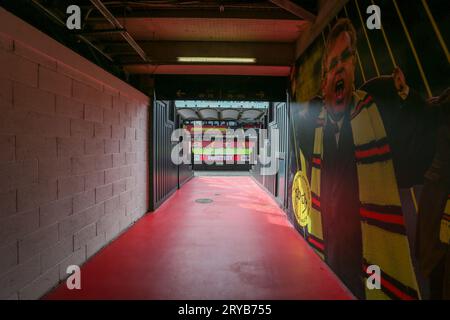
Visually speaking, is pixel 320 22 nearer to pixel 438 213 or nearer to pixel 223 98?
pixel 223 98

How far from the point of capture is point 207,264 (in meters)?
3.33

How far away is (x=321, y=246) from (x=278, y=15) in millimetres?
3478

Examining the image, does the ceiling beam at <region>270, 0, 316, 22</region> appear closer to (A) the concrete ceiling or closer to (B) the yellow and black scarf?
(A) the concrete ceiling

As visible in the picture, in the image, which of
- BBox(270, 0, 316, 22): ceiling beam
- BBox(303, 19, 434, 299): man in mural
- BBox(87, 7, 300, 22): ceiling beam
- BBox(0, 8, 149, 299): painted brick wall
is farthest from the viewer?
BBox(87, 7, 300, 22): ceiling beam

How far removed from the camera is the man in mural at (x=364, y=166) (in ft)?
6.19

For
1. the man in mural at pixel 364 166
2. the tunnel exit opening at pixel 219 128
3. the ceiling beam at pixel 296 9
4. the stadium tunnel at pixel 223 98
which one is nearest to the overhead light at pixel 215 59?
the stadium tunnel at pixel 223 98

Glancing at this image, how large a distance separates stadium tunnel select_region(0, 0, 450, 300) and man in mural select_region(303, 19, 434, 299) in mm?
17

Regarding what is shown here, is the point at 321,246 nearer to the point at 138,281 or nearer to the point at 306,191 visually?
the point at 306,191

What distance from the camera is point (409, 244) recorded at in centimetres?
185

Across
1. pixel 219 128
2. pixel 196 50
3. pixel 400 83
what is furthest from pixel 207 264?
pixel 219 128

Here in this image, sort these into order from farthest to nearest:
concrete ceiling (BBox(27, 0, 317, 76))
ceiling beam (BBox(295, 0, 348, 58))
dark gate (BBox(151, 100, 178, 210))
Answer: dark gate (BBox(151, 100, 178, 210)), concrete ceiling (BBox(27, 0, 317, 76)), ceiling beam (BBox(295, 0, 348, 58))

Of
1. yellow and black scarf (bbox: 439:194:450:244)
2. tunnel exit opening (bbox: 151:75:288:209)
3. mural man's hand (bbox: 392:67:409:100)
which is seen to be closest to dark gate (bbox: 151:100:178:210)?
tunnel exit opening (bbox: 151:75:288:209)

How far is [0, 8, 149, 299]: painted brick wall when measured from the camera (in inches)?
86.1

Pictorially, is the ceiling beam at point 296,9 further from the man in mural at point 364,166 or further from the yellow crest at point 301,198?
the yellow crest at point 301,198
